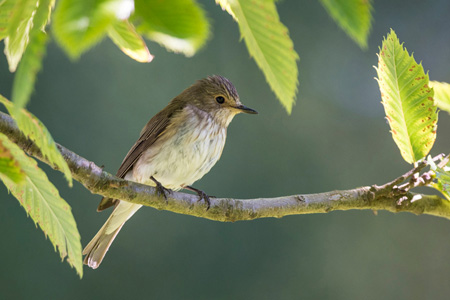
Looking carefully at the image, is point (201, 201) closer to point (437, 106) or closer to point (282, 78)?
point (437, 106)

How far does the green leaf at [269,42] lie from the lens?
514mm

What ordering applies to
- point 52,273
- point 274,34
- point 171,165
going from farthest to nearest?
point 52,273 → point 171,165 → point 274,34

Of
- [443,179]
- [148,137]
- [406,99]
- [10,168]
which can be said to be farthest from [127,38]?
[148,137]

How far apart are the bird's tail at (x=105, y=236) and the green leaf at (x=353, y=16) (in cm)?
250

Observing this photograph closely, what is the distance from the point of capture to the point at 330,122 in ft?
19.3

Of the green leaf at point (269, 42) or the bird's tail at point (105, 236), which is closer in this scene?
the green leaf at point (269, 42)

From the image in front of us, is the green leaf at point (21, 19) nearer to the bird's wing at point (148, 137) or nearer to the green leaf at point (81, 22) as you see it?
the green leaf at point (81, 22)

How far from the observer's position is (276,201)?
1812mm

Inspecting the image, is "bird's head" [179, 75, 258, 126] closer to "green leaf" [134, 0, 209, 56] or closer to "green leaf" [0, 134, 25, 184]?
"green leaf" [0, 134, 25, 184]

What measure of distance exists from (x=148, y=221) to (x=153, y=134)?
2302 millimetres

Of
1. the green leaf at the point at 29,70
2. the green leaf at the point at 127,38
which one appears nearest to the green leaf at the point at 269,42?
the green leaf at the point at 29,70

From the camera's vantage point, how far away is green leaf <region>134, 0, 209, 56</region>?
501mm

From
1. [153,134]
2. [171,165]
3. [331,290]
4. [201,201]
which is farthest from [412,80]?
[331,290]

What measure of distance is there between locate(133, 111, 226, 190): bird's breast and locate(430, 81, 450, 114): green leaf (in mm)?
1545
